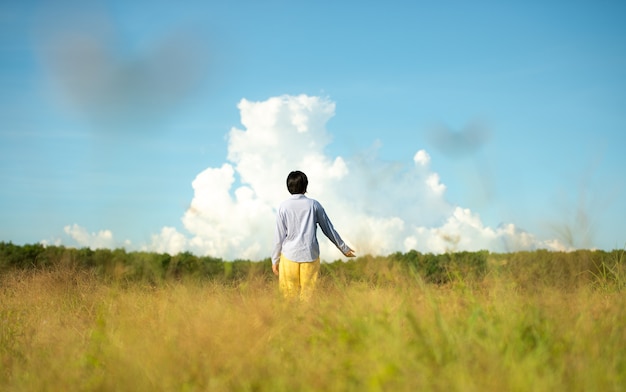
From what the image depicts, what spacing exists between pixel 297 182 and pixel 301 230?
68 cm

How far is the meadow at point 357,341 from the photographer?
397cm

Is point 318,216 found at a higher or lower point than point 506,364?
higher

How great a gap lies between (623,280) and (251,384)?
225 inches

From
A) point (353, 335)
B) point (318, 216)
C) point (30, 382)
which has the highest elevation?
point (318, 216)

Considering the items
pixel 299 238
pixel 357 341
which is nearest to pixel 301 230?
pixel 299 238

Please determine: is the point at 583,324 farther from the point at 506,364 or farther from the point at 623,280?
the point at 623,280

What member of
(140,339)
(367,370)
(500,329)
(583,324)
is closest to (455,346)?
(500,329)

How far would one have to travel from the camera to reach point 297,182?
27.4 ft

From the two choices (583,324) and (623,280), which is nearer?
(583,324)

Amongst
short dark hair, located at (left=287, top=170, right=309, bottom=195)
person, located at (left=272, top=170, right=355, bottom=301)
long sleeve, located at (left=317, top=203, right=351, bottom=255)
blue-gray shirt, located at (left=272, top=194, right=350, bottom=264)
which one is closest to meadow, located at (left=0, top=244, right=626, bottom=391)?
person, located at (left=272, top=170, right=355, bottom=301)

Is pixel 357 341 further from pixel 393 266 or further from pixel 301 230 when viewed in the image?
pixel 301 230

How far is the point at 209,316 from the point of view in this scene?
19.0 ft

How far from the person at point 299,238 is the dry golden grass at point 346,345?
4.12 ft

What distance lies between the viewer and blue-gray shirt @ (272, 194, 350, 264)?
8211 millimetres
